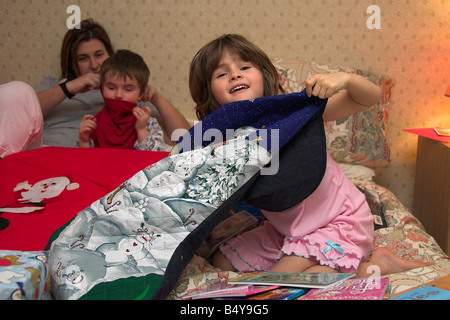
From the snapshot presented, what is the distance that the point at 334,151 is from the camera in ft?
6.81

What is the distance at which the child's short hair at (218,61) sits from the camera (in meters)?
1.40

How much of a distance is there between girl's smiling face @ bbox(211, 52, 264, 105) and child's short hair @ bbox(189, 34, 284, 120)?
2 cm

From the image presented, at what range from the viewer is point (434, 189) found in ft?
6.71

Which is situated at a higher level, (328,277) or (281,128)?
(281,128)

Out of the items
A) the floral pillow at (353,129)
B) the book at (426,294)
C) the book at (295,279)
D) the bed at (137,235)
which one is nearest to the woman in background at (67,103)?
the bed at (137,235)

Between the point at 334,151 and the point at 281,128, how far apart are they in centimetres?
106

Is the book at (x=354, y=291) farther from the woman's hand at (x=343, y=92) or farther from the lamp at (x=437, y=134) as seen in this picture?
the lamp at (x=437, y=134)

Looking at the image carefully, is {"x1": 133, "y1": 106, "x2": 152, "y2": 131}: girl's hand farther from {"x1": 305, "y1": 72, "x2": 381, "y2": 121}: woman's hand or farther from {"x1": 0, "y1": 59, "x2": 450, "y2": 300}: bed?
{"x1": 305, "y1": 72, "x2": 381, "y2": 121}: woman's hand

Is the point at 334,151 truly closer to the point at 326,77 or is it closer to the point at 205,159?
the point at 326,77

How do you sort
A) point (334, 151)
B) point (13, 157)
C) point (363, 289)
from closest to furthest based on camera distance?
1. point (363, 289)
2. point (13, 157)
3. point (334, 151)

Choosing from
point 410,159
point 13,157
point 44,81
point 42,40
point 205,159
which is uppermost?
point 42,40

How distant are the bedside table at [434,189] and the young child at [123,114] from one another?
49.6 inches

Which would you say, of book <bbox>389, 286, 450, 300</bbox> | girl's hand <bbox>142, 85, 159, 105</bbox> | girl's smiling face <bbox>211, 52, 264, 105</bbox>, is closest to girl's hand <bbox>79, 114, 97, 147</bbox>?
girl's hand <bbox>142, 85, 159, 105</bbox>
